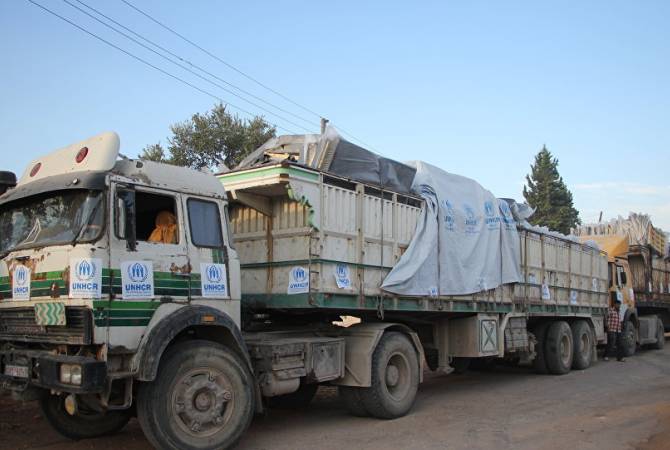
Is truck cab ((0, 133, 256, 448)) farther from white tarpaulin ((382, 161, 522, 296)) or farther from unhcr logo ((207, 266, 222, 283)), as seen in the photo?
white tarpaulin ((382, 161, 522, 296))

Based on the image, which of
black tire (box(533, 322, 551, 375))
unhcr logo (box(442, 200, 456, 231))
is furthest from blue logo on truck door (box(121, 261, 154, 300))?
black tire (box(533, 322, 551, 375))

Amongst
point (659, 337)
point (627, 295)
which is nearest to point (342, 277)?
point (627, 295)

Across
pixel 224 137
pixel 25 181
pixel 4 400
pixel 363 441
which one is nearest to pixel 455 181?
pixel 363 441

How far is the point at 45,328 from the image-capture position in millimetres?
5676

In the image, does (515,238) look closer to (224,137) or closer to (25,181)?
(25,181)

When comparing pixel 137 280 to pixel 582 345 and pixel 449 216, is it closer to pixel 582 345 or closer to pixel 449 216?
pixel 449 216

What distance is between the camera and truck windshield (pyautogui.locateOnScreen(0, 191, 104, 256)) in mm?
5625

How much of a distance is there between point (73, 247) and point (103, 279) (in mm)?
410

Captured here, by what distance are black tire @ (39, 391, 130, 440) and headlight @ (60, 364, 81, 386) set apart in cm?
139

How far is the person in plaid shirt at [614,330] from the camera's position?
16.1 m

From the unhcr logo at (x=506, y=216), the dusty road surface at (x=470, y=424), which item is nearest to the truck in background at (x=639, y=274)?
the dusty road surface at (x=470, y=424)

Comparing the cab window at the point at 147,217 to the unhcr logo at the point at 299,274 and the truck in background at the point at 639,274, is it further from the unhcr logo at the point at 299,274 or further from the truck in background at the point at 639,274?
the truck in background at the point at 639,274

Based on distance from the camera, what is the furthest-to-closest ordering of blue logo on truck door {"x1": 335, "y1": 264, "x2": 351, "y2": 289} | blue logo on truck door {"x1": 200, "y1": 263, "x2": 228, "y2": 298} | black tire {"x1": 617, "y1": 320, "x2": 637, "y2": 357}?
black tire {"x1": 617, "y1": 320, "x2": 637, "y2": 357} < blue logo on truck door {"x1": 335, "y1": 264, "x2": 351, "y2": 289} < blue logo on truck door {"x1": 200, "y1": 263, "x2": 228, "y2": 298}

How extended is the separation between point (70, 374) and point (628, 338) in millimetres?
15560
